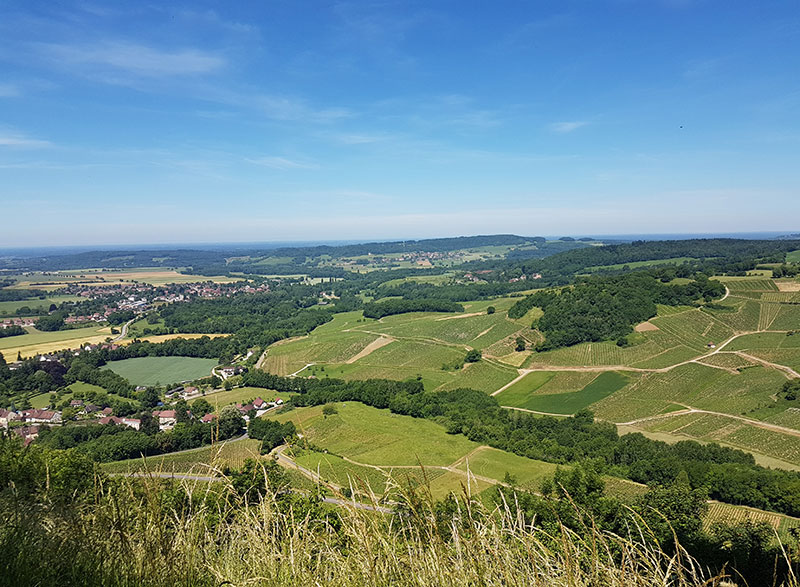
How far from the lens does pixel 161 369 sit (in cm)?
6681

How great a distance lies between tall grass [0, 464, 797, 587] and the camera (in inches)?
96.5

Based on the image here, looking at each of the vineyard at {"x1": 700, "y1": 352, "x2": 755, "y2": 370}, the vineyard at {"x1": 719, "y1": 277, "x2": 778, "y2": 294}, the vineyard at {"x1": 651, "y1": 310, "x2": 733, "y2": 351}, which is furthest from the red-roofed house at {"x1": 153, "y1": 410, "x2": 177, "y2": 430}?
the vineyard at {"x1": 719, "y1": 277, "x2": 778, "y2": 294}

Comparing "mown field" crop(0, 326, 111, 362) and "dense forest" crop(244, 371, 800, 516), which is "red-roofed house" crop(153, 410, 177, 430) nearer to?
"dense forest" crop(244, 371, 800, 516)

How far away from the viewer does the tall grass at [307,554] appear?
8.04 feet

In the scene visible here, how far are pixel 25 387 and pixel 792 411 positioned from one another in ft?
280

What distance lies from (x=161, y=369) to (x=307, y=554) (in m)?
74.1

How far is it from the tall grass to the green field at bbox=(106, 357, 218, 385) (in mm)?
65068

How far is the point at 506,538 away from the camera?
2.99 meters

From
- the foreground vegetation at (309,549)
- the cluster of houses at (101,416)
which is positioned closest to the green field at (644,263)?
the cluster of houses at (101,416)

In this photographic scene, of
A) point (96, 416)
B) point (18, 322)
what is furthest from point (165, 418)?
point (18, 322)

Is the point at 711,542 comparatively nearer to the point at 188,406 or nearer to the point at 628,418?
the point at 628,418

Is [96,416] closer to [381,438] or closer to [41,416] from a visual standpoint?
[41,416]

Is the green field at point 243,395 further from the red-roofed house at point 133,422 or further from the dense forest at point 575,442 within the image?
the red-roofed house at point 133,422

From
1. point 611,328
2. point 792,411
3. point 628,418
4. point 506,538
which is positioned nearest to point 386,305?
point 611,328
